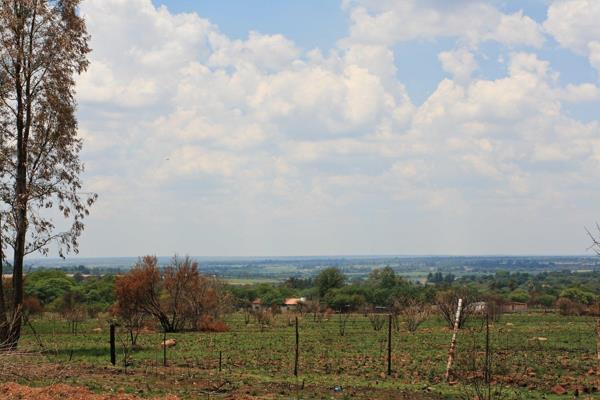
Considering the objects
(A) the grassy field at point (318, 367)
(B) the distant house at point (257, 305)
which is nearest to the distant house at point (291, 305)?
(B) the distant house at point (257, 305)

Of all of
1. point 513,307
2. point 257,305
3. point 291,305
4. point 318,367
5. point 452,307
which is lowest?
point 291,305

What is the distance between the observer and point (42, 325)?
53.8m

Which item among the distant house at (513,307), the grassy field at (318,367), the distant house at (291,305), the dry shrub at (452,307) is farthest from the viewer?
the distant house at (291,305)

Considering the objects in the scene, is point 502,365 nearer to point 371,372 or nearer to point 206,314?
point 371,372

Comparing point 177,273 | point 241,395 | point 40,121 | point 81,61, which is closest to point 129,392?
point 241,395

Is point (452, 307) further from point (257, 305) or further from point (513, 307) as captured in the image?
point (257, 305)

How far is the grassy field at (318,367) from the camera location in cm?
1688

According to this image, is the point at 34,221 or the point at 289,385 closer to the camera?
the point at 289,385

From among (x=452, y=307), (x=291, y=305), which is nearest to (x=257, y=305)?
(x=291, y=305)

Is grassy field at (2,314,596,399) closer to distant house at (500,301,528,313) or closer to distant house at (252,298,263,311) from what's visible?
distant house at (252,298,263,311)

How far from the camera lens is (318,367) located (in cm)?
2414

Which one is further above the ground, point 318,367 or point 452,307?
point 318,367

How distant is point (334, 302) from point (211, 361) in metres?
67.3

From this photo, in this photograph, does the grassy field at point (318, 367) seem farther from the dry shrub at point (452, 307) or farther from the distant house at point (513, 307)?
the distant house at point (513, 307)
